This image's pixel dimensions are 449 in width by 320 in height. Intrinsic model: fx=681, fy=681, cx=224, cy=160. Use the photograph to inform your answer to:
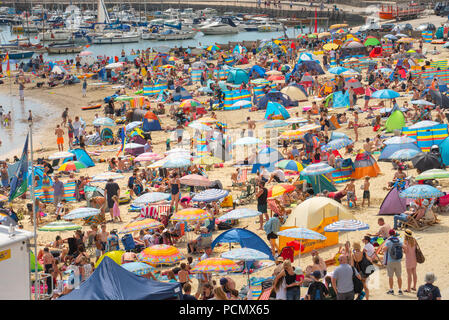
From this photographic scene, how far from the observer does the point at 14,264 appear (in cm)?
863

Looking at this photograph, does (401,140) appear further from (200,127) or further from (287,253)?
(200,127)

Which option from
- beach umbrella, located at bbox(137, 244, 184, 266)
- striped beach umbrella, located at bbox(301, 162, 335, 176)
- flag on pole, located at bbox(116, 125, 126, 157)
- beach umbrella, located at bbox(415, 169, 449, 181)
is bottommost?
flag on pole, located at bbox(116, 125, 126, 157)

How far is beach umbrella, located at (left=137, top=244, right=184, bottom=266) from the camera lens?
514 inches

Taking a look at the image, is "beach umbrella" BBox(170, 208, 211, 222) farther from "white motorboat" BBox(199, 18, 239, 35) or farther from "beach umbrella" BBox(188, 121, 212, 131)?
"white motorboat" BBox(199, 18, 239, 35)

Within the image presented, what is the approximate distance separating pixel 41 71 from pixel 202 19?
41852 mm

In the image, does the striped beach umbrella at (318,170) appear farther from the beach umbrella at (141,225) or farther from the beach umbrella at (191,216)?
the beach umbrella at (141,225)

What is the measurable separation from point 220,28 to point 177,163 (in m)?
62.5

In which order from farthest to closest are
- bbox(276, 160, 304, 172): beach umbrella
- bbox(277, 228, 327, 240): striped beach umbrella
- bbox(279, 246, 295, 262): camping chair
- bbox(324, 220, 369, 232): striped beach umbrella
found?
1. bbox(276, 160, 304, 172): beach umbrella
2. bbox(279, 246, 295, 262): camping chair
3. bbox(324, 220, 369, 232): striped beach umbrella
4. bbox(277, 228, 327, 240): striped beach umbrella

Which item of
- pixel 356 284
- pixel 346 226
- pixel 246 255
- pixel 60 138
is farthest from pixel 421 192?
pixel 60 138

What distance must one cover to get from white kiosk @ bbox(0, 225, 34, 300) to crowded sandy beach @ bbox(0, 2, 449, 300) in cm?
77

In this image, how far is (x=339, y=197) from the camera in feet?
55.3

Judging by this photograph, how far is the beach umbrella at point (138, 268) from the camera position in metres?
12.2

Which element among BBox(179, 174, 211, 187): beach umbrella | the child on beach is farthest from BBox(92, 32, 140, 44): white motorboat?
the child on beach
